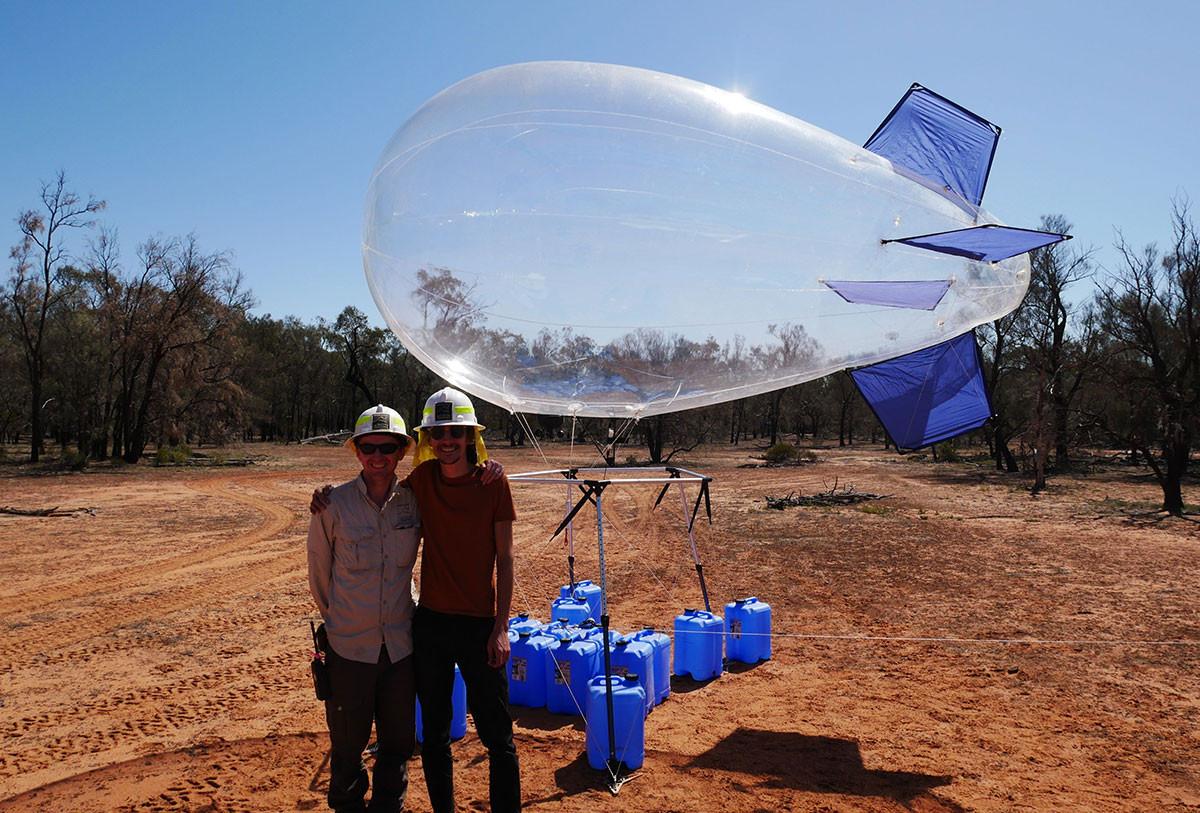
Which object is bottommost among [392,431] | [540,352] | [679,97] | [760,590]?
[760,590]

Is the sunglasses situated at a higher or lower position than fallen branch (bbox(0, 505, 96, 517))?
higher

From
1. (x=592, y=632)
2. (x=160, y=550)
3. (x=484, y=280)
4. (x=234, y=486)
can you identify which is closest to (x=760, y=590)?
(x=592, y=632)

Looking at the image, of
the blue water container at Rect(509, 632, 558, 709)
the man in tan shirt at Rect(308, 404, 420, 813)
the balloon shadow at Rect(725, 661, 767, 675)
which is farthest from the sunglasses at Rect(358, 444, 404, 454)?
the balloon shadow at Rect(725, 661, 767, 675)

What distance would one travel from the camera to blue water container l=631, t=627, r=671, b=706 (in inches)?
221

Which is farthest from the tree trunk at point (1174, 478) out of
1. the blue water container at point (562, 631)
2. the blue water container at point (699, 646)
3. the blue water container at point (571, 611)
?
the blue water container at point (562, 631)

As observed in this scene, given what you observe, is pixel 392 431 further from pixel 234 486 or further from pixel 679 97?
pixel 234 486

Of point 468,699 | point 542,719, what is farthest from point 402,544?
point 542,719

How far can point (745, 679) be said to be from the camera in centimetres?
654

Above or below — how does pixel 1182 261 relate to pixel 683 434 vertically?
above

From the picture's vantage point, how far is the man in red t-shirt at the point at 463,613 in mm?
3506

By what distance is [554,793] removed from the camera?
4371 mm

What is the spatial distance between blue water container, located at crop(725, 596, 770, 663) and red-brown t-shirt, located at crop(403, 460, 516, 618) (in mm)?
4060

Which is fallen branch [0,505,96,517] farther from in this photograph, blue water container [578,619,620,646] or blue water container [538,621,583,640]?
blue water container [578,619,620,646]

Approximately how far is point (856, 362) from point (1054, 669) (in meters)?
3.84
